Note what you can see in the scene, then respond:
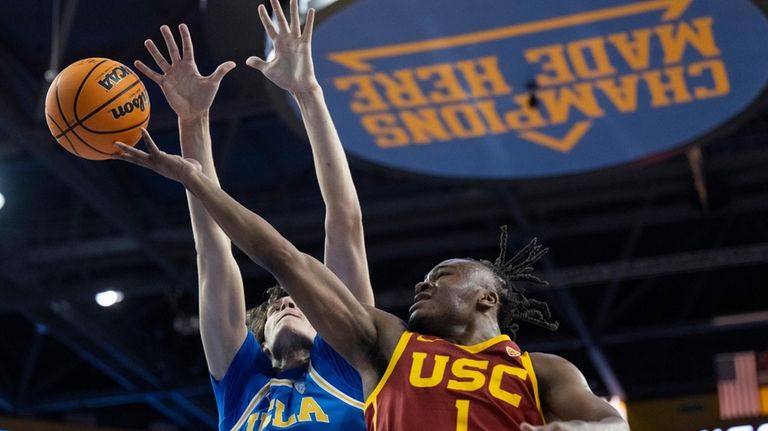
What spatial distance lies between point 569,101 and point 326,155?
4.90 m

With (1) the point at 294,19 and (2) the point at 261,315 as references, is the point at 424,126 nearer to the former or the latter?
(2) the point at 261,315

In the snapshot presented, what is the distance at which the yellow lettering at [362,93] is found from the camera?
349 inches

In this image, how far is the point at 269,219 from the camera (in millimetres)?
12719

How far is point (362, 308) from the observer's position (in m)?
4.11

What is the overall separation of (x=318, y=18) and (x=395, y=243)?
6143 millimetres

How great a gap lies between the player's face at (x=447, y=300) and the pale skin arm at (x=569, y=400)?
0.29m

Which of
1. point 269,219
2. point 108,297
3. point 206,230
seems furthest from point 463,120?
point 108,297

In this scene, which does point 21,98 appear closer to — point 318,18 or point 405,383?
point 318,18

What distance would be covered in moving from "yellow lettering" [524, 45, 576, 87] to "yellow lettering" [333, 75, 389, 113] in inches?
44.8

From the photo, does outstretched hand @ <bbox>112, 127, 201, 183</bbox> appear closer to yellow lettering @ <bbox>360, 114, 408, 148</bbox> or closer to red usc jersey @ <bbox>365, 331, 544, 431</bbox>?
red usc jersey @ <bbox>365, 331, 544, 431</bbox>

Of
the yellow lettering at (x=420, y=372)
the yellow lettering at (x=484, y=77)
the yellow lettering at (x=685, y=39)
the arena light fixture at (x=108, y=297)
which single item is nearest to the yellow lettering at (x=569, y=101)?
the yellow lettering at (x=484, y=77)

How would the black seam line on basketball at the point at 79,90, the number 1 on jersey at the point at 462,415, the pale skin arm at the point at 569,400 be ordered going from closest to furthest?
the pale skin arm at the point at 569,400 → the number 1 on jersey at the point at 462,415 → the black seam line on basketball at the point at 79,90

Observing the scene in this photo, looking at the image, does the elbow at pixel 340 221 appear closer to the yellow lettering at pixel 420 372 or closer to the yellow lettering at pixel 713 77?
the yellow lettering at pixel 420 372

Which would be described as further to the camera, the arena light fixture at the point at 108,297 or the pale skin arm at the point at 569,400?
the arena light fixture at the point at 108,297
